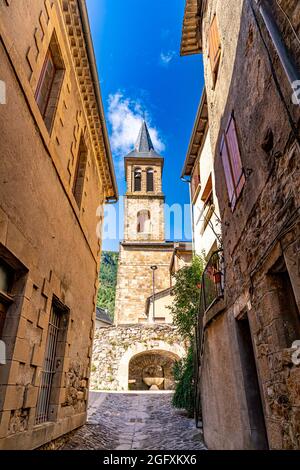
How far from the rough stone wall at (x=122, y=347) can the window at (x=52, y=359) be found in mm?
11085

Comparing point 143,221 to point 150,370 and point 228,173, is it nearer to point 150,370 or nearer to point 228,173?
point 150,370

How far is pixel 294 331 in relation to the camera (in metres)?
2.81

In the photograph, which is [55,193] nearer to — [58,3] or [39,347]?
[39,347]

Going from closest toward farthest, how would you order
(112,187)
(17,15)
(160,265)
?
(17,15), (112,187), (160,265)

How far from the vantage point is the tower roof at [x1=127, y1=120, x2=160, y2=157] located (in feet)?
110

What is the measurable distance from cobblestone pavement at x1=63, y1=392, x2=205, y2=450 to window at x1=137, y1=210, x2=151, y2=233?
1838 cm

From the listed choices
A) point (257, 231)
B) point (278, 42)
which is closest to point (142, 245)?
point (257, 231)

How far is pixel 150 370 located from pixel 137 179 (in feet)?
61.1

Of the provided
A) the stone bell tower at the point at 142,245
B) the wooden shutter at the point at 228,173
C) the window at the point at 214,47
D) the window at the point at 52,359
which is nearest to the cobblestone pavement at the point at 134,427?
the window at the point at 52,359

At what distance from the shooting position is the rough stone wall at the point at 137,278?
24.5 metres

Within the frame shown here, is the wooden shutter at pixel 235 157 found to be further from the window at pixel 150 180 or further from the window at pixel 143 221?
the window at pixel 150 180

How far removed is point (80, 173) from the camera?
698cm
